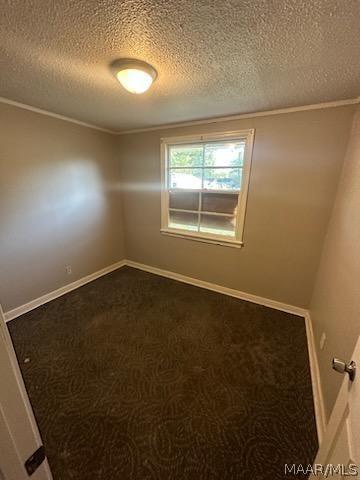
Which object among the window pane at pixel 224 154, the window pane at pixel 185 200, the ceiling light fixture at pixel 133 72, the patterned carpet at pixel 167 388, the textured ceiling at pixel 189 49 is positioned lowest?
the patterned carpet at pixel 167 388

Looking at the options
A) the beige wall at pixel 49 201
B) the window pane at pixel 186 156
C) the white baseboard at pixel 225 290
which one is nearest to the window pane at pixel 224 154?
the window pane at pixel 186 156

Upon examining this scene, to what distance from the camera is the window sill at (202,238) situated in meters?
2.67

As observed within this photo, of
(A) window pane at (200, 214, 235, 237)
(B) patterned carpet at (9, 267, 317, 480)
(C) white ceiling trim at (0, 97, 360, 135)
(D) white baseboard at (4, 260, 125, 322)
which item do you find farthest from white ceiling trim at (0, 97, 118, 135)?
(B) patterned carpet at (9, 267, 317, 480)

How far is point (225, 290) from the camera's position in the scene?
113 inches

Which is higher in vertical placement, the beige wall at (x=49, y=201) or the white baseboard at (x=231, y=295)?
the beige wall at (x=49, y=201)

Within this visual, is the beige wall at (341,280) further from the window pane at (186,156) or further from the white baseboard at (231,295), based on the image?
the window pane at (186,156)

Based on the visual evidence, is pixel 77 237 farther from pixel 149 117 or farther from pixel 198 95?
pixel 198 95

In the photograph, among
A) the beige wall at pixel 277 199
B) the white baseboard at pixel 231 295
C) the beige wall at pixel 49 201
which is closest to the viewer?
the white baseboard at pixel 231 295

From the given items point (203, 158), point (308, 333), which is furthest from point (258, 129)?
point (308, 333)

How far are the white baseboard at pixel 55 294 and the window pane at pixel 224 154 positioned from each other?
2.34 meters

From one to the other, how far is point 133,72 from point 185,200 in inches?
69.6

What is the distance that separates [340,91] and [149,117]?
1.89 meters

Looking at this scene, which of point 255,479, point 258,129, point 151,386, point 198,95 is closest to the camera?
point 255,479

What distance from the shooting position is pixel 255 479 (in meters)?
1.08
